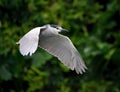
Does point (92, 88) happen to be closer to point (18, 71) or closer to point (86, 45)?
point (86, 45)

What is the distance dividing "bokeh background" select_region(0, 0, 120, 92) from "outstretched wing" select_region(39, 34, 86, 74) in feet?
3.85

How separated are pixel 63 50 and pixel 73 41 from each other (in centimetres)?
171

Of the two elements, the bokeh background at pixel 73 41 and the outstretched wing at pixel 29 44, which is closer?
the outstretched wing at pixel 29 44

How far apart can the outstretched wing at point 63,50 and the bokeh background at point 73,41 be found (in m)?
1.17

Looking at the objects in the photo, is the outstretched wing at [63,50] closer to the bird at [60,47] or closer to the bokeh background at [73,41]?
the bird at [60,47]

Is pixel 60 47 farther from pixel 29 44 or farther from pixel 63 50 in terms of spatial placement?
pixel 29 44

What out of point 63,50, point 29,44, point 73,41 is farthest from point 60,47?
point 73,41

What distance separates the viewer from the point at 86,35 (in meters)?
6.11

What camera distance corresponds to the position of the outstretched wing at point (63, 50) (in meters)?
4.11

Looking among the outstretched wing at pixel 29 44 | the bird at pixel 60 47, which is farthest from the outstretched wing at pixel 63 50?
the outstretched wing at pixel 29 44

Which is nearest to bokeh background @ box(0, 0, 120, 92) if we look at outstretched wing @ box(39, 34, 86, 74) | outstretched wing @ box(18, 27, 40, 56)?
outstretched wing @ box(39, 34, 86, 74)

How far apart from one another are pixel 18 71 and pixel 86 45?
889mm

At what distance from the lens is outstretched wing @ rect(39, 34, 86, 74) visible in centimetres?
411

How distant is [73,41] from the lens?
19.2ft
